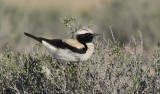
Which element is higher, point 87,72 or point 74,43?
point 74,43

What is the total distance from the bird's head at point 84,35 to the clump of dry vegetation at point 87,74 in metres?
0.19

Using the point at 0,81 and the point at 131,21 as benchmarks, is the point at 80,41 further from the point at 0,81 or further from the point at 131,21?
the point at 131,21

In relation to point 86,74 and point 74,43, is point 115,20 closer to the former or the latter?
point 74,43

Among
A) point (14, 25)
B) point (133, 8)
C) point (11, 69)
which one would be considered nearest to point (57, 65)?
point (11, 69)

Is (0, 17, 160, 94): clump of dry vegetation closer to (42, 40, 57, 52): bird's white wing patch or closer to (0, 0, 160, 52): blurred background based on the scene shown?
(42, 40, 57, 52): bird's white wing patch

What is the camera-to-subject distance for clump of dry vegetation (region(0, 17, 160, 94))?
4.71m

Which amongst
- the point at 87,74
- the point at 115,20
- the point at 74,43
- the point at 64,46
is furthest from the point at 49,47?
the point at 115,20

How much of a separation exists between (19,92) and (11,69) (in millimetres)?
312

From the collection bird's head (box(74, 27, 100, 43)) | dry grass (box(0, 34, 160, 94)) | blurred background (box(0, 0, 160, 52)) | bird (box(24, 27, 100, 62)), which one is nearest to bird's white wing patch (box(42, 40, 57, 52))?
bird (box(24, 27, 100, 62))

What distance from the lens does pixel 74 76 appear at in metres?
5.04

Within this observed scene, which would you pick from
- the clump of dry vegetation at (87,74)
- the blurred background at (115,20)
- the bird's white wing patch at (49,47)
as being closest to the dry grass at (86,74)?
the clump of dry vegetation at (87,74)

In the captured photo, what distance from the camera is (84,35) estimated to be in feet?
17.5

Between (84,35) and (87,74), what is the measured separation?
58 cm

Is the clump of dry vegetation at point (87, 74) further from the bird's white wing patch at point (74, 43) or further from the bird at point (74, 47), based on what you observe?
the bird's white wing patch at point (74, 43)
